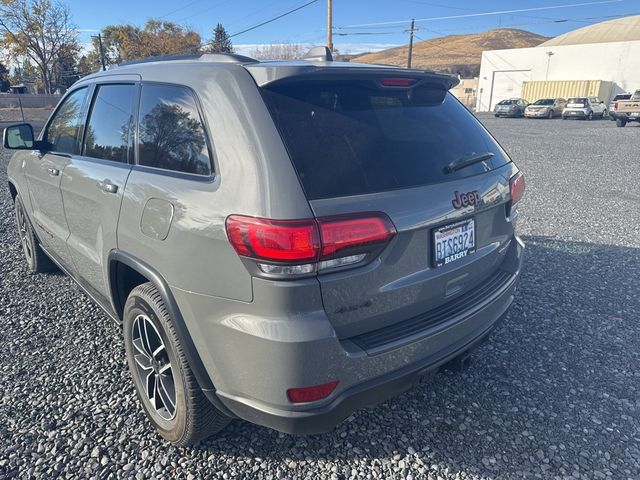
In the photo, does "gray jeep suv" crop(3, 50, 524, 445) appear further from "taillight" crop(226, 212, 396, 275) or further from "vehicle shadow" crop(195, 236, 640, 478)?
"vehicle shadow" crop(195, 236, 640, 478)

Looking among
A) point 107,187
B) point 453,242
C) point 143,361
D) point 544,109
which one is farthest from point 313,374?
point 544,109

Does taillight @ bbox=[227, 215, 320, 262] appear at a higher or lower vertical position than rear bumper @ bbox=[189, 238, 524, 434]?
higher

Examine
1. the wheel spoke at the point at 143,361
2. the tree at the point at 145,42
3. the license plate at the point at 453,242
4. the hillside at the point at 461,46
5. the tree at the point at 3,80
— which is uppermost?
the hillside at the point at 461,46

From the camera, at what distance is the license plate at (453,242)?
6.60 ft

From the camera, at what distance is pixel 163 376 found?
238 centimetres

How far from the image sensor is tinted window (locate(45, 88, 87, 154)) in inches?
124

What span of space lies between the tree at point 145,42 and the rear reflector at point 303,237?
6208 centimetres

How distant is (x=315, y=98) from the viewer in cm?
190

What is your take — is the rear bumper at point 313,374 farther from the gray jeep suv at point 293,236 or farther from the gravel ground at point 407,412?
the gravel ground at point 407,412

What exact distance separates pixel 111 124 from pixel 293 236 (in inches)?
66.6

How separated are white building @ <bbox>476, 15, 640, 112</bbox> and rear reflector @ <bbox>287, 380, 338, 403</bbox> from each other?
50.5 m

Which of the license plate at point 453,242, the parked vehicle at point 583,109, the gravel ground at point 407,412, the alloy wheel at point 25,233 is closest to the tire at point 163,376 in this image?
the gravel ground at point 407,412

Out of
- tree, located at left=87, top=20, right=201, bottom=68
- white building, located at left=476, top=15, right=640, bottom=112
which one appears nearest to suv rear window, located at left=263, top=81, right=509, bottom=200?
white building, located at left=476, top=15, right=640, bottom=112

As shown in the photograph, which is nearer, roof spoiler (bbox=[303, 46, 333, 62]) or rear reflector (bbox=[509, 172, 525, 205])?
rear reflector (bbox=[509, 172, 525, 205])
